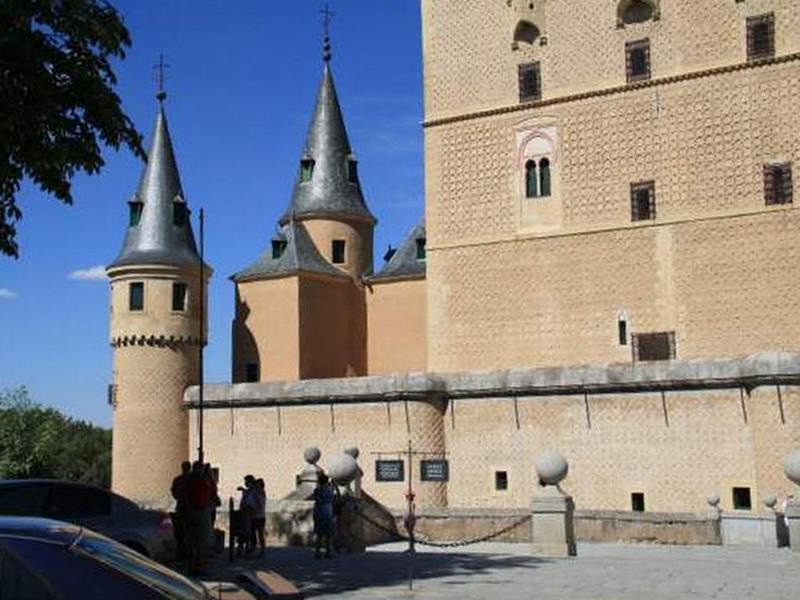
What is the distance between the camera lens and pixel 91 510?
12.5m

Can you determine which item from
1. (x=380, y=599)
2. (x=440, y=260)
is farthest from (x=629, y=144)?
(x=380, y=599)

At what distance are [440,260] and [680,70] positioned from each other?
8844mm

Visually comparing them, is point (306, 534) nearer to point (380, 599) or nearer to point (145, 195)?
point (380, 599)

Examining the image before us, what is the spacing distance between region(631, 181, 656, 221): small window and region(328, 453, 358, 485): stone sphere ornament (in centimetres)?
1333

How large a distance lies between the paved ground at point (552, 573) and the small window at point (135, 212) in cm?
2019

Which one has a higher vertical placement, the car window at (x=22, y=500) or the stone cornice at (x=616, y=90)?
the stone cornice at (x=616, y=90)

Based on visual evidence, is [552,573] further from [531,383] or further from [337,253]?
[337,253]

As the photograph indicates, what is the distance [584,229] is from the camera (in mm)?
30484

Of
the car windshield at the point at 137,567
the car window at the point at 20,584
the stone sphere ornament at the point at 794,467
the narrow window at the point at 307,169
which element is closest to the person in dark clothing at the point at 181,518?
the car windshield at the point at 137,567

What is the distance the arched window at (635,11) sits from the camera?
30.3 m

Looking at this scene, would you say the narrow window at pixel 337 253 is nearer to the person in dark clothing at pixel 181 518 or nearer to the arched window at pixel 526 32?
the arched window at pixel 526 32

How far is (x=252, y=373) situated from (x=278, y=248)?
195 inches

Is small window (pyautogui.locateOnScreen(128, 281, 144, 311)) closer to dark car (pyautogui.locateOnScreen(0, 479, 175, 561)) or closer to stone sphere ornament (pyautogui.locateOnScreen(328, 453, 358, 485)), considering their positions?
stone sphere ornament (pyautogui.locateOnScreen(328, 453, 358, 485))

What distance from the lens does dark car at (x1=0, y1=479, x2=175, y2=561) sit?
11992 mm
